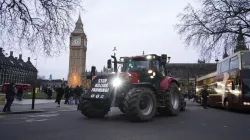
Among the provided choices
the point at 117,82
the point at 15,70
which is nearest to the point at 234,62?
the point at 117,82

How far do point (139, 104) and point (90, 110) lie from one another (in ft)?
7.63

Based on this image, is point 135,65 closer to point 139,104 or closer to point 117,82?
point 117,82

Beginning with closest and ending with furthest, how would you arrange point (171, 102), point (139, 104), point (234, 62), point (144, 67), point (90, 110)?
1. point (139, 104)
2. point (90, 110)
3. point (144, 67)
4. point (171, 102)
5. point (234, 62)

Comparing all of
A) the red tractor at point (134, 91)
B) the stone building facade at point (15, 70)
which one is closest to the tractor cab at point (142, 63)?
the red tractor at point (134, 91)

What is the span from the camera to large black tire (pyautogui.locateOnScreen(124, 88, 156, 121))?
10250 millimetres

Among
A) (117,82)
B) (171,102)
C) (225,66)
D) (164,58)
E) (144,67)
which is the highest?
(225,66)

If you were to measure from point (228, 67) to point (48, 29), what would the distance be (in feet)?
41.6

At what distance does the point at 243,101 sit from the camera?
16.7m

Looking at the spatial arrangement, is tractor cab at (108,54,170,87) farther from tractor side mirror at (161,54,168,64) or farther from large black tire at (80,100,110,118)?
large black tire at (80,100,110,118)

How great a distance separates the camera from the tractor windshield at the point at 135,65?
12.5 metres

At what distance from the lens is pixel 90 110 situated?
11602 mm

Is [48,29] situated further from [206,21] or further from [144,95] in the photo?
[206,21]

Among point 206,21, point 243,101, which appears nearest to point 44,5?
point 243,101

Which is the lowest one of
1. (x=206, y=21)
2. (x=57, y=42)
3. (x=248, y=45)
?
(x=57, y=42)
